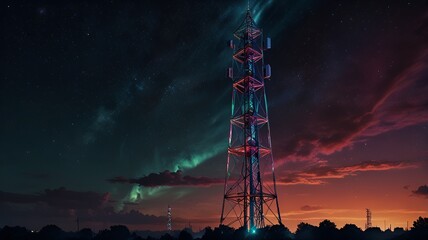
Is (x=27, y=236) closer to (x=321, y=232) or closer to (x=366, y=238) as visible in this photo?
(x=321, y=232)

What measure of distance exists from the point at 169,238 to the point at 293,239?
52.6 feet

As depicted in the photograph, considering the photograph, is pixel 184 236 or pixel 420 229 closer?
pixel 420 229

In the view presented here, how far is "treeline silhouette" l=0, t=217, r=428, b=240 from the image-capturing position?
4984 cm

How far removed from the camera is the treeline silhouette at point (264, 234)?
49.8 meters

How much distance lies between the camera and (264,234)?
51.0 meters

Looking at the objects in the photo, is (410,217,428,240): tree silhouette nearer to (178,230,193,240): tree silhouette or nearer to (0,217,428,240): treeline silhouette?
(0,217,428,240): treeline silhouette

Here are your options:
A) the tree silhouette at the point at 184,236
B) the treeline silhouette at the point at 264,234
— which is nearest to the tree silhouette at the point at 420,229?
the treeline silhouette at the point at 264,234

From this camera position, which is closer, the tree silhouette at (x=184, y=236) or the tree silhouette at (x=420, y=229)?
the tree silhouette at (x=420, y=229)

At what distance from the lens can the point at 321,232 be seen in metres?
56.2

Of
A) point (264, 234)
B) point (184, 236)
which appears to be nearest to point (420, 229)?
point (264, 234)

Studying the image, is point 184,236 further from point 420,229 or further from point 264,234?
point 420,229

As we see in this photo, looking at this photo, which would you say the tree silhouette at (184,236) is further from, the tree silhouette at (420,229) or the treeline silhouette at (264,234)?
the tree silhouette at (420,229)

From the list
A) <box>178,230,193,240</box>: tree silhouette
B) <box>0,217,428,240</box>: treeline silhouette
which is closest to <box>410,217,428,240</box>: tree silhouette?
<box>0,217,428,240</box>: treeline silhouette

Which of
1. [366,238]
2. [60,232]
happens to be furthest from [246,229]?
[60,232]
